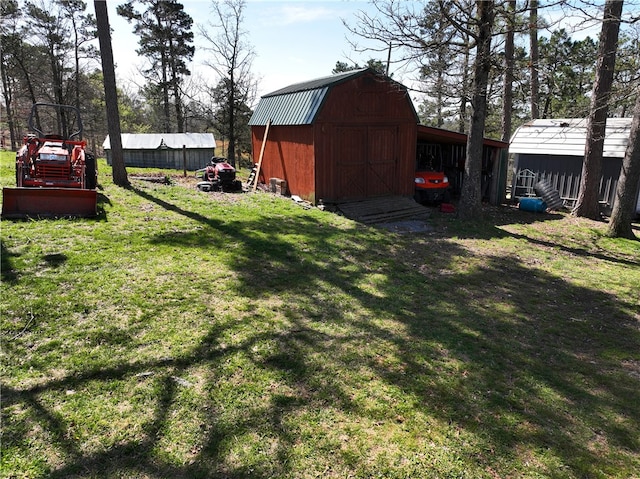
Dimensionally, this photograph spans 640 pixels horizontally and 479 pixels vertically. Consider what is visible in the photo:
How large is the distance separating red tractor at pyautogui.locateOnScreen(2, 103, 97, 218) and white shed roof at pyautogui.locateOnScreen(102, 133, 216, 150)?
48.9ft

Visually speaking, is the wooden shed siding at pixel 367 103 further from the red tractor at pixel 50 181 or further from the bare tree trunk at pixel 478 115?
the red tractor at pixel 50 181

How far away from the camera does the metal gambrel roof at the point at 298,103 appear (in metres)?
11.4

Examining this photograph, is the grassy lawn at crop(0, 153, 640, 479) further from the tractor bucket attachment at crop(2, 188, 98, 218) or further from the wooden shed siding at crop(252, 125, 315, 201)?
the wooden shed siding at crop(252, 125, 315, 201)

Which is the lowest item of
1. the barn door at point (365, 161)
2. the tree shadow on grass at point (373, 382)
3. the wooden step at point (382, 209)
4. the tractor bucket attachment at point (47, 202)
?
the tree shadow on grass at point (373, 382)

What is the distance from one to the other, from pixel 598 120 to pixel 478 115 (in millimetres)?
4051

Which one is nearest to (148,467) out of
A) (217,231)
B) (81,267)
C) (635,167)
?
(81,267)

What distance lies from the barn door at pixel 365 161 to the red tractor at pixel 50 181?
649 centimetres

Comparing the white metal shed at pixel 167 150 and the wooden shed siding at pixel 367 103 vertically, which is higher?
the wooden shed siding at pixel 367 103

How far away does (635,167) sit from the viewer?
34.3ft

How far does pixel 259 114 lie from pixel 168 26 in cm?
1706

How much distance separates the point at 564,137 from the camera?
14953 millimetres

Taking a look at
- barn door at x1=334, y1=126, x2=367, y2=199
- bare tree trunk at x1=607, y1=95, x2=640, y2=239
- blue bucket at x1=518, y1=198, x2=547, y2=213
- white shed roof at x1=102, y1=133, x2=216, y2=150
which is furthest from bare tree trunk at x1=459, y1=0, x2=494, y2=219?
white shed roof at x1=102, y1=133, x2=216, y2=150

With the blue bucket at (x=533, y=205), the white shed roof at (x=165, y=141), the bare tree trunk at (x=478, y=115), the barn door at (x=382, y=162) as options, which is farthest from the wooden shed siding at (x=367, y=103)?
the white shed roof at (x=165, y=141)

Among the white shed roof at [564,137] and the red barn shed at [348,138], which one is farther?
the white shed roof at [564,137]
